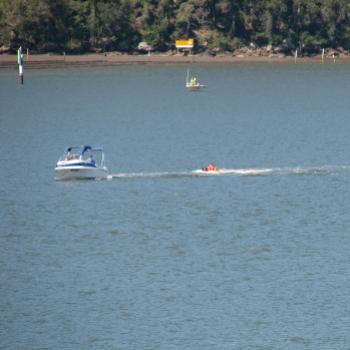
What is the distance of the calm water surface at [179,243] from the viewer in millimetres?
63562

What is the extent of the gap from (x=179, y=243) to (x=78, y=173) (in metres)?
24.9

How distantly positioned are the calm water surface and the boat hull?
0.63 metres

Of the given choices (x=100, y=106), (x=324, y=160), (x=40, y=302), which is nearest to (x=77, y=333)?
(x=40, y=302)

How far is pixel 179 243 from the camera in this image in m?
80.1

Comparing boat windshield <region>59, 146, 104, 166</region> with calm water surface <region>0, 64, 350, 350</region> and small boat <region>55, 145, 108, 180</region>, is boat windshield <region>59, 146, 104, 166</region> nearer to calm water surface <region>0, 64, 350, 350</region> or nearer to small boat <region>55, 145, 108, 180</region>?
small boat <region>55, 145, 108, 180</region>

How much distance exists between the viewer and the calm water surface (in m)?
63.6

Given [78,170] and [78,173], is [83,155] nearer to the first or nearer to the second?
[78,173]

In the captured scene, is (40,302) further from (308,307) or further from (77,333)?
(308,307)

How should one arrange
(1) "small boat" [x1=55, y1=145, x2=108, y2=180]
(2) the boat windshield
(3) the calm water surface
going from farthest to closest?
(2) the boat windshield < (1) "small boat" [x1=55, y1=145, x2=108, y2=180] < (3) the calm water surface

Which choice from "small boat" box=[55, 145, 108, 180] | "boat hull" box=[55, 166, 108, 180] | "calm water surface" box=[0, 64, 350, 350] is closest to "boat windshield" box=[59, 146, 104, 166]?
"small boat" box=[55, 145, 108, 180]

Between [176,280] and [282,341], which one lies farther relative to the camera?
[176,280]

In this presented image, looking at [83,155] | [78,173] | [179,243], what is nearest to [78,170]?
[78,173]

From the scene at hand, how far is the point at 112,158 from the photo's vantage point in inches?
4692

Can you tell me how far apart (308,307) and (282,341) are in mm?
4992
